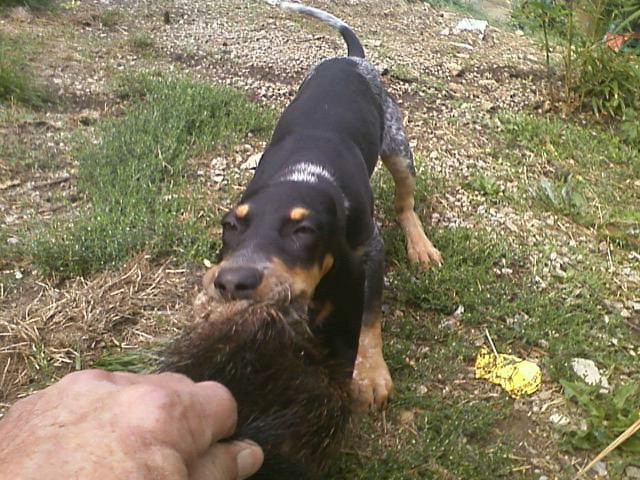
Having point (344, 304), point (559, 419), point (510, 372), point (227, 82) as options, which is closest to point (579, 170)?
point (510, 372)

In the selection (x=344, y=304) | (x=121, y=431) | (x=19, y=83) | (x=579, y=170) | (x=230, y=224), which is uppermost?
(x=121, y=431)

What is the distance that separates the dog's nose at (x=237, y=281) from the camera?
229cm

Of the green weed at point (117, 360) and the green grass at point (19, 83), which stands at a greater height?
the green weed at point (117, 360)

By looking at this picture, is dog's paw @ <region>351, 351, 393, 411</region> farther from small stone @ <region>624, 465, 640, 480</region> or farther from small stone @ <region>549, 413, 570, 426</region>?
small stone @ <region>624, 465, 640, 480</region>

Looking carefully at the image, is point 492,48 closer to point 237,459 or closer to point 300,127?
point 300,127

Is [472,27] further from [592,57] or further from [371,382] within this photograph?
[371,382]

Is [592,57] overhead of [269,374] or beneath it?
beneath

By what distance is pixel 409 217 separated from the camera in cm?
463

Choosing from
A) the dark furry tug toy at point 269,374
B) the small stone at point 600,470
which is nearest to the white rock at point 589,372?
the small stone at point 600,470

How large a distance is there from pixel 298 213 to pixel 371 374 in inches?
34.3

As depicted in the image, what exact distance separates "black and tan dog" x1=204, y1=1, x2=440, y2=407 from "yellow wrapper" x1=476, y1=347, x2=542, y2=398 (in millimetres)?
536

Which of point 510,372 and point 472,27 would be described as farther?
point 472,27

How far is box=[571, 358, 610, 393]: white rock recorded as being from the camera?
3.53 m

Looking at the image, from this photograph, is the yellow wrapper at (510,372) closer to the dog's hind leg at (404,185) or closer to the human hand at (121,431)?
the dog's hind leg at (404,185)
